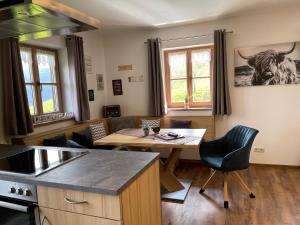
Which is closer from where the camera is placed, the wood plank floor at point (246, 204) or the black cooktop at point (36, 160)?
the black cooktop at point (36, 160)

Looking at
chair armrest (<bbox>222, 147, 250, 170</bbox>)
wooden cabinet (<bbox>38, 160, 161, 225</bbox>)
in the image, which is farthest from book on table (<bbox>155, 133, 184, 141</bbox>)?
wooden cabinet (<bbox>38, 160, 161, 225</bbox>)

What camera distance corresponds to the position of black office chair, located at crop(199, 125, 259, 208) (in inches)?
105

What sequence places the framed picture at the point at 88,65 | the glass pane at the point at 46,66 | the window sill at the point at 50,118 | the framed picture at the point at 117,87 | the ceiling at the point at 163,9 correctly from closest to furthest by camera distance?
the ceiling at the point at 163,9 → the window sill at the point at 50,118 → the glass pane at the point at 46,66 → the framed picture at the point at 88,65 → the framed picture at the point at 117,87

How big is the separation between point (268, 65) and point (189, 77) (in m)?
1.32

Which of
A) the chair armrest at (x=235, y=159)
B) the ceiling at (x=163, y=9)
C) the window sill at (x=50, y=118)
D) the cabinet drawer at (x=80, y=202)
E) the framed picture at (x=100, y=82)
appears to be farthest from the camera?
the framed picture at (x=100, y=82)

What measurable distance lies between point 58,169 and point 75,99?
2.52 metres

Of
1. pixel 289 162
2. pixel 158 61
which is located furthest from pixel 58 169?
pixel 289 162

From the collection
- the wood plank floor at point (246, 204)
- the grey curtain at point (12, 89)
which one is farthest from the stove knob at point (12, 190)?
the grey curtain at point (12, 89)

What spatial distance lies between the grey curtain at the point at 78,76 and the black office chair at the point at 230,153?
6.81 ft

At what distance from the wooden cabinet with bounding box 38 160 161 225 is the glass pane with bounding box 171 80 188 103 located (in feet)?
10.2

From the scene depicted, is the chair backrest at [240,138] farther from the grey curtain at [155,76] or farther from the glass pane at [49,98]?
the glass pane at [49,98]

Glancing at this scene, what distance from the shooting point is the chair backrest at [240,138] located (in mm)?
2734

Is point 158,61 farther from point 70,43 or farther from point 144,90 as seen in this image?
point 70,43

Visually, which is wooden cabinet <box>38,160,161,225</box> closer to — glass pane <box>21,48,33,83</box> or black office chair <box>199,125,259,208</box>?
black office chair <box>199,125,259,208</box>
